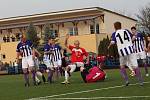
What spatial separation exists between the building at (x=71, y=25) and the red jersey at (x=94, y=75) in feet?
171

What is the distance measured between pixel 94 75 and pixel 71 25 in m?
58.8

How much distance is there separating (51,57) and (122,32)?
7263 mm

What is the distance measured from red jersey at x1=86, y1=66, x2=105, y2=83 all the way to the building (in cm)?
5202

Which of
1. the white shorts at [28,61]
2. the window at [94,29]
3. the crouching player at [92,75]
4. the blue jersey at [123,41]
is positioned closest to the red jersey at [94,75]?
the crouching player at [92,75]

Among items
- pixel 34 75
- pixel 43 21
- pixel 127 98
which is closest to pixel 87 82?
pixel 34 75

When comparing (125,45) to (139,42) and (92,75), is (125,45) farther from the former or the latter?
(139,42)

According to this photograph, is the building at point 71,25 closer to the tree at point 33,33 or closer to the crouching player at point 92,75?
the tree at point 33,33

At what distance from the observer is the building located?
75.0m

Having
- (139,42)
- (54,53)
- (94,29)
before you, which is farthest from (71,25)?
(139,42)

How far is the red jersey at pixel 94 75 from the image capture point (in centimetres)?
2005

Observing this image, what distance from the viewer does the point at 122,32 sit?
53.5ft

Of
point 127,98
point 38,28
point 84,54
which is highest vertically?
point 38,28

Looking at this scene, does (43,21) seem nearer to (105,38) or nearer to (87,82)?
(105,38)

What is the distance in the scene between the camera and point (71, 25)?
78.7m
